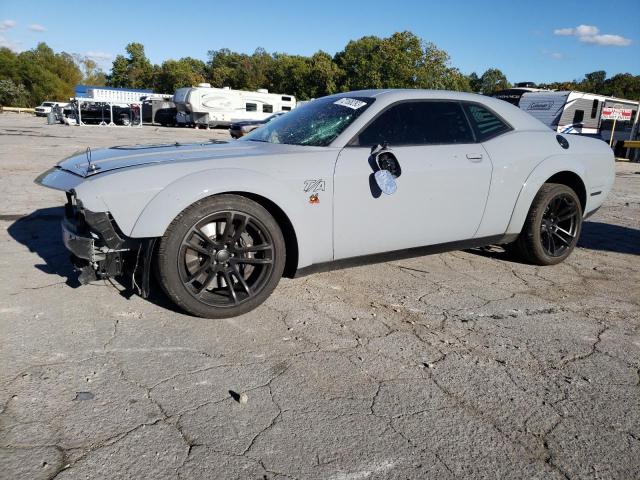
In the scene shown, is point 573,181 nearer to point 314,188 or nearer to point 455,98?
point 455,98

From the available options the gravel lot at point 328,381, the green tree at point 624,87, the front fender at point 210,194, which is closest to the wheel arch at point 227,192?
the front fender at point 210,194

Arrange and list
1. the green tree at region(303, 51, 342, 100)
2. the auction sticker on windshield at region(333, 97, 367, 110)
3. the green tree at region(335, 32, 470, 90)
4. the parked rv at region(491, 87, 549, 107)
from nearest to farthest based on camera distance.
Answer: the auction sticker on windshield at region(333, 97, 367, 110) → the parked rv at region(491, 87, 549, 107) → the green tree at region(335, 32, 470, 90) → the green tree at region(303, 51, 342, 100)

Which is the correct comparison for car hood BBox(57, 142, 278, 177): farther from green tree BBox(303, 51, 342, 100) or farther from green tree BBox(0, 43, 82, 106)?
green tree BBox(0, 43, 82, 106)

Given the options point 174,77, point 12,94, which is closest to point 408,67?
point 174,77

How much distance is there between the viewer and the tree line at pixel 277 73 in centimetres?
5131

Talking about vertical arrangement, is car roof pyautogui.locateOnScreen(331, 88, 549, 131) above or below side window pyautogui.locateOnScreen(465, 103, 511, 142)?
above

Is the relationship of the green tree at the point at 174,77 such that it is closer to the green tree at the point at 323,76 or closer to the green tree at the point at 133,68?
the green tree at the point at 133,68

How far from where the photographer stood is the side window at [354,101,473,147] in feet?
11.4

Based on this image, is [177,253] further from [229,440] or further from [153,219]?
[229,440]

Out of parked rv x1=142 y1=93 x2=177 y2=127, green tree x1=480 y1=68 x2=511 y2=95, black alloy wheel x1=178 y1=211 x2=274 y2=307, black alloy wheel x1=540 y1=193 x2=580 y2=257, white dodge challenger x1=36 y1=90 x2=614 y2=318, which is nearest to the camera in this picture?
white dodge challenger x1=36 y1=90 x2=614 y2=318

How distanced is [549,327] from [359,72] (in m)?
60.5

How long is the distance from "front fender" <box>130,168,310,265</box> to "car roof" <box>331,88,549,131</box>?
113 centimetres

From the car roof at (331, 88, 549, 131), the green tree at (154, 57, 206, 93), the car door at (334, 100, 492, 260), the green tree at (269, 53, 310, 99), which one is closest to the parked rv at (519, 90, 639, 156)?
the car roof at (331, 88, 549, 131)

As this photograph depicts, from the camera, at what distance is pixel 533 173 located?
405 centimetres
